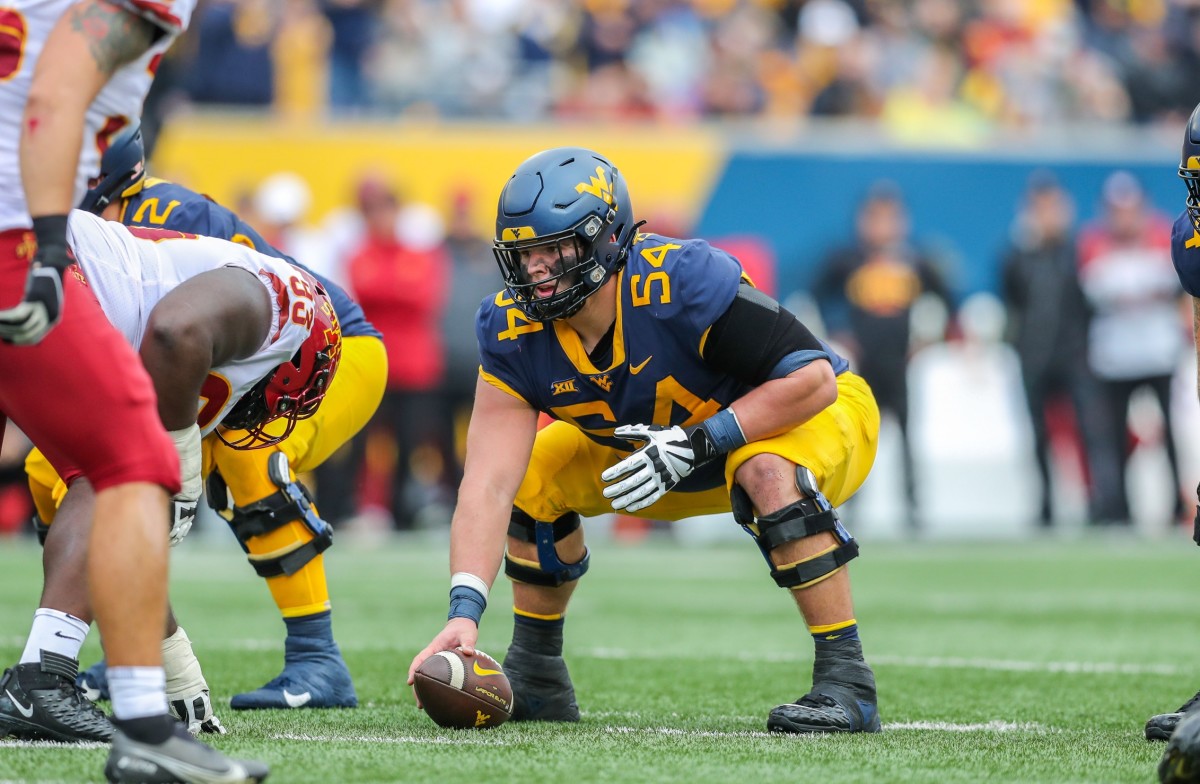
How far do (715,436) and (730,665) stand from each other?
5.86ft

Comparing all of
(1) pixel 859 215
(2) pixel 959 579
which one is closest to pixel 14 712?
(2) pixel 959 579

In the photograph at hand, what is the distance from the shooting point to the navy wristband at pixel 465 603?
424cm

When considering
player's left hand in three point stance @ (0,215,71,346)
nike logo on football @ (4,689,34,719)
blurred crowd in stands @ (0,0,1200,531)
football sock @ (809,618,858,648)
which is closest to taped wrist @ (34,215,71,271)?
player's left hand in three point stance @ (0,215,71,346)

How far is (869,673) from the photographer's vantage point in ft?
14.5

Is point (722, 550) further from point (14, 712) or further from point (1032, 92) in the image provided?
point (14, 712)

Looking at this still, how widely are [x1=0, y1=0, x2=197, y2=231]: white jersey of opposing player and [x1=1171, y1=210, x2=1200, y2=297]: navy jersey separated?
2.61m

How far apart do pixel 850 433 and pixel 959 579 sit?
16.4 feet

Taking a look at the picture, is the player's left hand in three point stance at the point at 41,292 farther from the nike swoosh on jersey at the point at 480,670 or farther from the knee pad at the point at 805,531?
the knee pad at the point at 805,531

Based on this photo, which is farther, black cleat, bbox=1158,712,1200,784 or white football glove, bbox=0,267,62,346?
black cleat, bbox=1158,712,1200,784

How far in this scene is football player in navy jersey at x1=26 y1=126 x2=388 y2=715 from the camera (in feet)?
16.1

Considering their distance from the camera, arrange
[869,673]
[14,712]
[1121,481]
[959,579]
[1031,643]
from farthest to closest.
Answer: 1. [1121,481]
2. [959,579]
3. [1031,643]
4. [869,673]
5. [14,712]

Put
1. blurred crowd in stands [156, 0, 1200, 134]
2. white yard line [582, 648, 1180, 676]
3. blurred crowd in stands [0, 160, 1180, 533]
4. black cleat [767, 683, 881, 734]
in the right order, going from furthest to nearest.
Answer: blurred crowd in stands [156, 0, 1200, 134], blurred crowd in stands [0, 160, 1180, 533], white yard line [582, 648, 1180, 676], black cleat [767, 683, 881, 734]

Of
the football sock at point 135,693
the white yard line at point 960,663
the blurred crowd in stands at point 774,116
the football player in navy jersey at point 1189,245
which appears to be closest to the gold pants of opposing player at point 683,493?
the football player in navy jersey at point 1189,245

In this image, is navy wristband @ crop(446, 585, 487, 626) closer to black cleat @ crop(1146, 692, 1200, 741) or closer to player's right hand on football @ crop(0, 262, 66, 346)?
player's right hand on football @ crop(0, 262, 66, 346)
